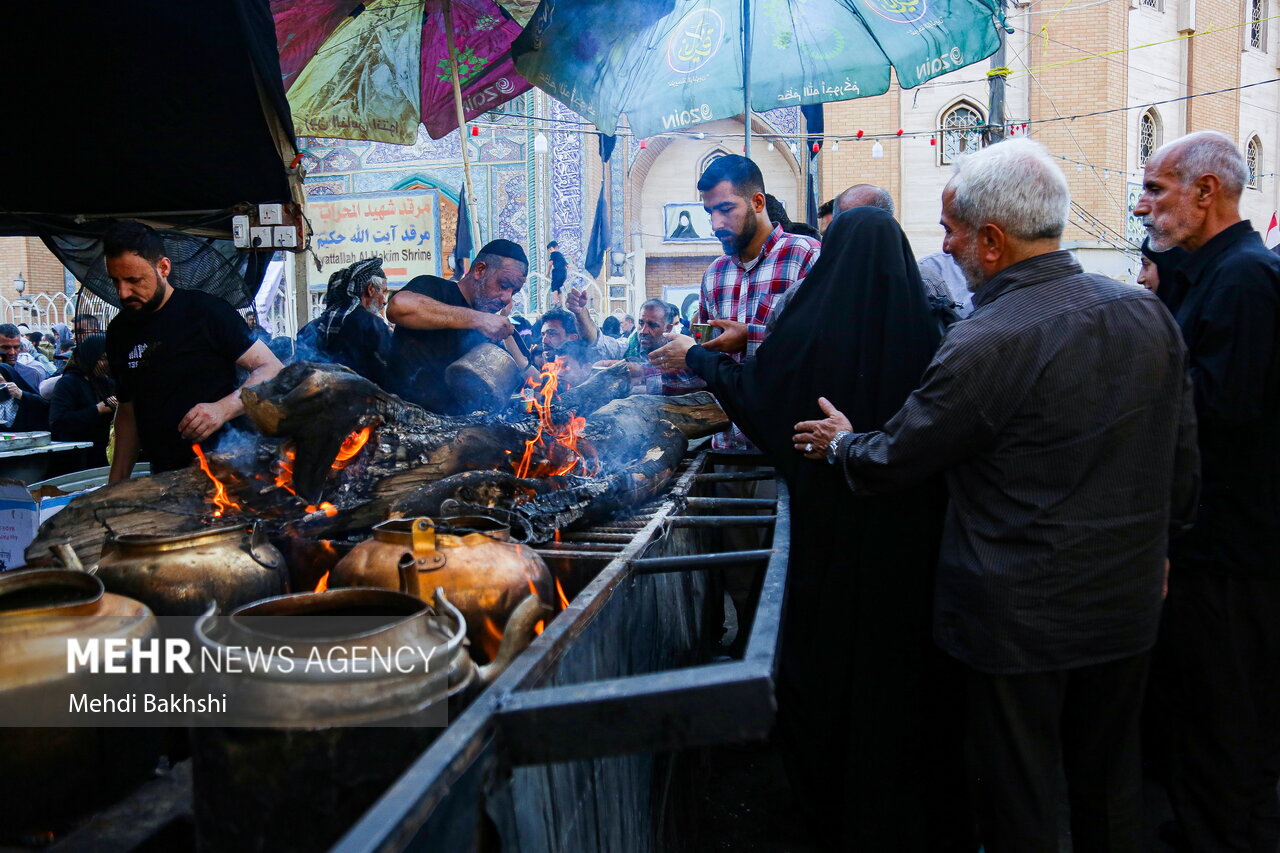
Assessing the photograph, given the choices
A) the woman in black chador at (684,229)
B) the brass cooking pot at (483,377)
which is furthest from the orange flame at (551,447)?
the woman in black chador at (684,229)

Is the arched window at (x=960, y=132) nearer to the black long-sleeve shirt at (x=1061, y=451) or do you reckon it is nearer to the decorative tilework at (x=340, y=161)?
the decorative tilework at (x=340, y=161)

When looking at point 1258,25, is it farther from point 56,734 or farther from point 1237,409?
point 56,734

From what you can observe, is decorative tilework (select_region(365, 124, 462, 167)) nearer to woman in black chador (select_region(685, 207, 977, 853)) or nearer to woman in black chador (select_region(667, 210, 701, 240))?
woman in black chador (select_region(667, 210, 701, 240))

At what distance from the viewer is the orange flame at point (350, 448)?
303 centimetres

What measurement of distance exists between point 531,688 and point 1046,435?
4.59 ft

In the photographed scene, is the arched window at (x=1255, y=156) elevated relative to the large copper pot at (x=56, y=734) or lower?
elevated

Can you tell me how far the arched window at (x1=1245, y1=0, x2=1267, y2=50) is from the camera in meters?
23.0

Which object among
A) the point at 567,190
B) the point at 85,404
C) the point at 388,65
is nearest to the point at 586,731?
the point at 388,65

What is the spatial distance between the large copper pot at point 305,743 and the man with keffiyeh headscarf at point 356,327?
3542 millimetres

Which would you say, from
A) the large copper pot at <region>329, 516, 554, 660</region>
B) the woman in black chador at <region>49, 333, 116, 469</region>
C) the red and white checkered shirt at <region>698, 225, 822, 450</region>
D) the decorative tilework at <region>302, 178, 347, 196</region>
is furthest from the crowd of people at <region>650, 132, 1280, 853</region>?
the decorative tilework at <region>302, 178, 347, 196</region>

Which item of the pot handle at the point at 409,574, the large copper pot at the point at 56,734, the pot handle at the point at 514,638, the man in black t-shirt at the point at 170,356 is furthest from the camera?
the man in black t-shirt at the point at 170,356

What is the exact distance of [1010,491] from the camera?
2.02 meters

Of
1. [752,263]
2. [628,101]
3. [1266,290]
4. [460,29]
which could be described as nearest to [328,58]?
[460,29]

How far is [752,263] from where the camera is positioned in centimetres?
408
